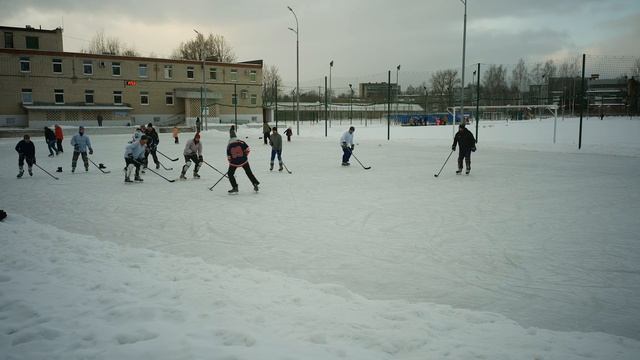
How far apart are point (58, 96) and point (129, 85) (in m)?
7.28

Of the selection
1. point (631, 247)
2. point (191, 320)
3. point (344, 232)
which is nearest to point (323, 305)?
point (191, 320)

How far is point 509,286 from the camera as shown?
506cm

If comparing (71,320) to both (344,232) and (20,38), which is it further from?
(20,38)

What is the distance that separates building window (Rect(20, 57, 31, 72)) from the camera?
4484cm

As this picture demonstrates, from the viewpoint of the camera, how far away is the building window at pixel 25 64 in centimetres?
4484

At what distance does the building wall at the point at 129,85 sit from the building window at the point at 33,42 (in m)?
7.50

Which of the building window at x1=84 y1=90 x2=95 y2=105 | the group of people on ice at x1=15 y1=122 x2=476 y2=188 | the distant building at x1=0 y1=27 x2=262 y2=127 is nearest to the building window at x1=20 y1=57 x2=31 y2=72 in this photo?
the distant building at x1=0 y1=27 x2=262 y2=127

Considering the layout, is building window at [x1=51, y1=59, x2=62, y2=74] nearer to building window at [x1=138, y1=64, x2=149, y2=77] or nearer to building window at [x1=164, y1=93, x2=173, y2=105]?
building window at [x1=138, y1=64, x2=149, y2=77]

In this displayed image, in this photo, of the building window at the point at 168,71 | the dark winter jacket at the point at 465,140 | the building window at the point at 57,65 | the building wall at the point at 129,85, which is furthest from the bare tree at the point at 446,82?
the dark winter jacket at the point at 465,140

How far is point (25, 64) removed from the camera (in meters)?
45.1

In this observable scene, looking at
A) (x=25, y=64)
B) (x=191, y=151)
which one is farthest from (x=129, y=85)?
(x=191, y=151)

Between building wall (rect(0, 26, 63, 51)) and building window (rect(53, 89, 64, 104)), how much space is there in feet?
29.6

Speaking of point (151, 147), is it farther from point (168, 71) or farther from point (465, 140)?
point (168, 71)

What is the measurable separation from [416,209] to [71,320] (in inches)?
266
